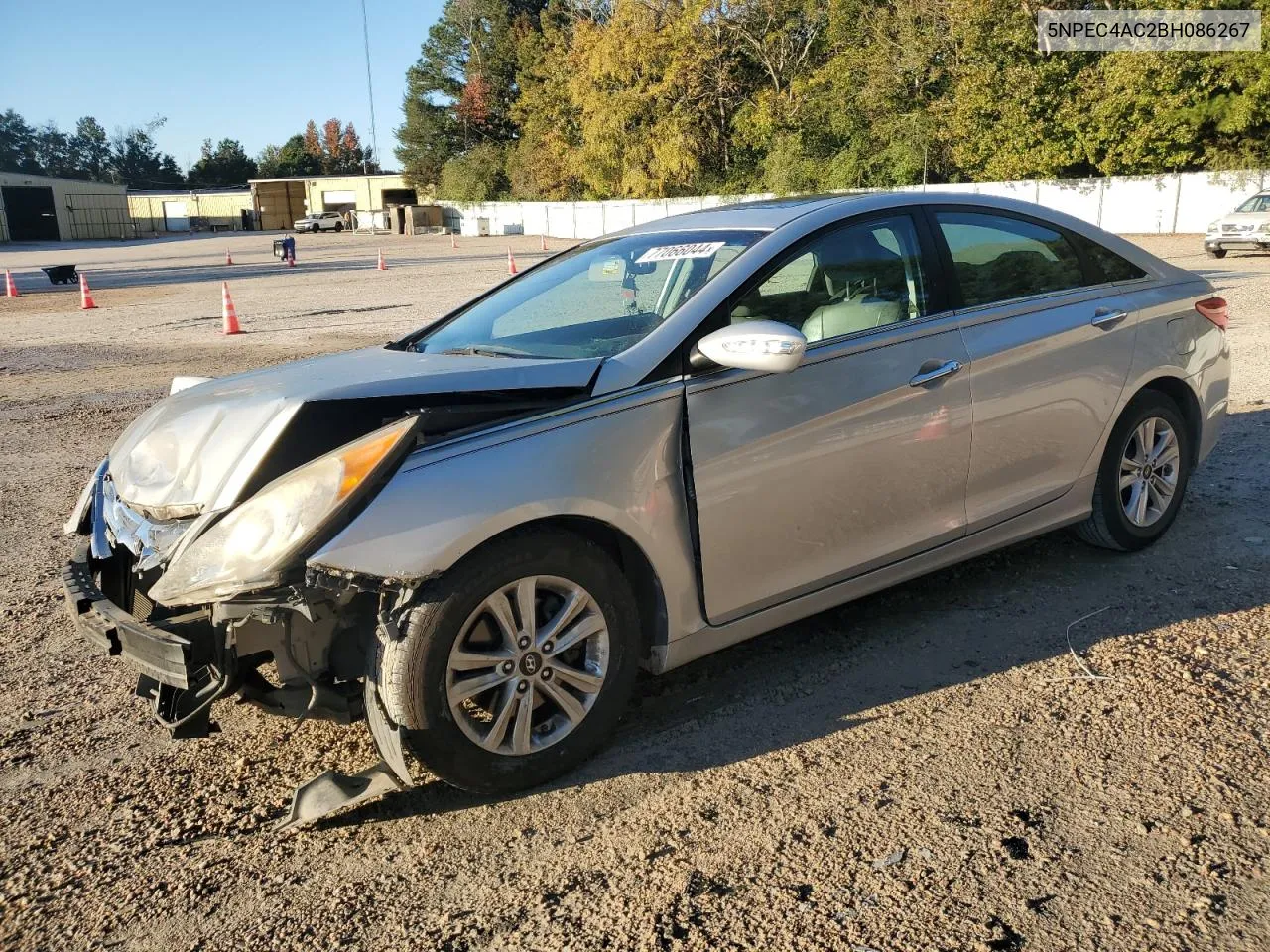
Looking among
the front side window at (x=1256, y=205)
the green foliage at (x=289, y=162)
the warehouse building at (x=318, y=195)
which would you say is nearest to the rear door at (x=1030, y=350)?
the front side window at (x=1256, y=205)

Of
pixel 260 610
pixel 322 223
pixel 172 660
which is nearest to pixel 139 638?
pixel 172 660

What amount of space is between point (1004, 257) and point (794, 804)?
2498 mm

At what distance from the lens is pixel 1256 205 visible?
23.7m

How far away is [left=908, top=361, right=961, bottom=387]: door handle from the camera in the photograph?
149 inches

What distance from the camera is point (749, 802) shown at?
302 cm

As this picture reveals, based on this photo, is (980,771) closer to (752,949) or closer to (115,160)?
(752,949)

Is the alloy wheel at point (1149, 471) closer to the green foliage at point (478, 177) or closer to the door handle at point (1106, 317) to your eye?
the door handle at point (1106, 317)

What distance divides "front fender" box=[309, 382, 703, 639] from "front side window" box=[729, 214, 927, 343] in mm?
631

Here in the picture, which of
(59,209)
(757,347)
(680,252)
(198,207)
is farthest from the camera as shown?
(198,207)

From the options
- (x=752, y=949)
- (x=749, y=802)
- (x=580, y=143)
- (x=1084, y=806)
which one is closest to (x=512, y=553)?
(x=749, y=802)

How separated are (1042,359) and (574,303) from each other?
6.18 ft

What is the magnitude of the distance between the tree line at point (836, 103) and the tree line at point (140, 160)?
192 ft

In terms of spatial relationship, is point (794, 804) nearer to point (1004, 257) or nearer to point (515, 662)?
point (515, 662)

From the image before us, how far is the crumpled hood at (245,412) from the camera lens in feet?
10.1
